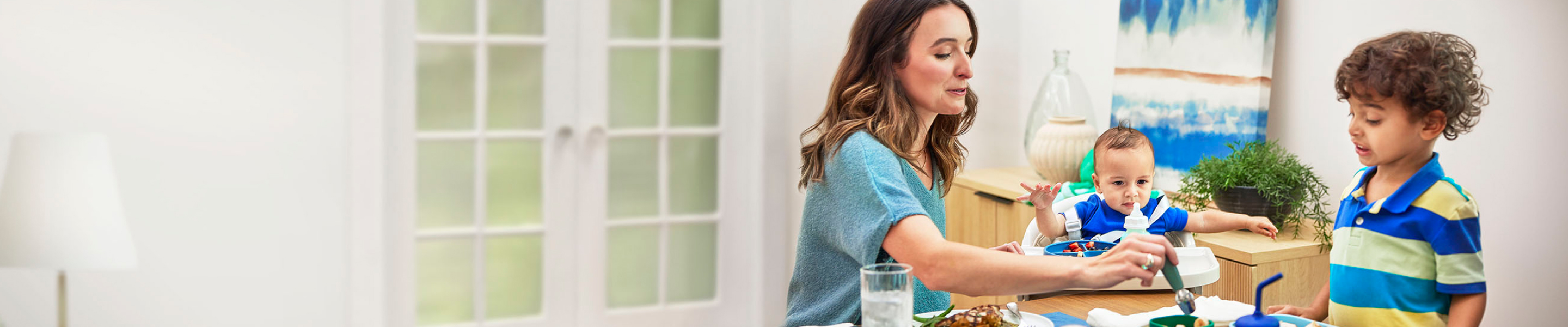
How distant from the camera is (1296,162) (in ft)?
6.30

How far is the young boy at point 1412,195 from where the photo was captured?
1011 mm

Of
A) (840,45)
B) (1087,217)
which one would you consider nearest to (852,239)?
(1087,217)

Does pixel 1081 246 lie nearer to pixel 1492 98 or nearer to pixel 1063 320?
pixel 1063 320

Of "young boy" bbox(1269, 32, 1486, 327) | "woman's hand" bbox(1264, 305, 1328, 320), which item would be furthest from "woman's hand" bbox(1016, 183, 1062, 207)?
"young boy" bbox(1269, 32, 1486, 327)

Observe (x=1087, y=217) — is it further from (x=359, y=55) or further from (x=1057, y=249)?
(x=359, y=55)

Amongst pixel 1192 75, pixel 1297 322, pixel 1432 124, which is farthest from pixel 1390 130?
pixel 1192 75

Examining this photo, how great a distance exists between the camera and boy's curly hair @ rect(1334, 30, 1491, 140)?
1.01 meters

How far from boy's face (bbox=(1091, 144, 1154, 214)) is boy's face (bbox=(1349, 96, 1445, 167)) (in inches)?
22.7

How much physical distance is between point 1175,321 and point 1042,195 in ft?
1.68

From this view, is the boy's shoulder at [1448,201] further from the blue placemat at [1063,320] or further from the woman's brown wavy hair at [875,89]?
the woman's brown wavy hair at [875,89]

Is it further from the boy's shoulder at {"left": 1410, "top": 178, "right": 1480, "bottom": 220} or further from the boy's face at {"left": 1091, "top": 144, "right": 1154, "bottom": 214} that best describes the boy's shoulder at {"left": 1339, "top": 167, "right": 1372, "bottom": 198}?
the boy's face at {"left": 1091, "top": 144, "right": 1154, "bottom": 214}

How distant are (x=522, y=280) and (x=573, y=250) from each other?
8.1 inches

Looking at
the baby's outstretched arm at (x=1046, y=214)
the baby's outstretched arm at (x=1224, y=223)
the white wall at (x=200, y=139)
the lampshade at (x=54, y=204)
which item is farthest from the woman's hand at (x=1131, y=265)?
the white wall at (x=200, y=139)

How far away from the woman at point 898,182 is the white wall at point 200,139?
1990mm
